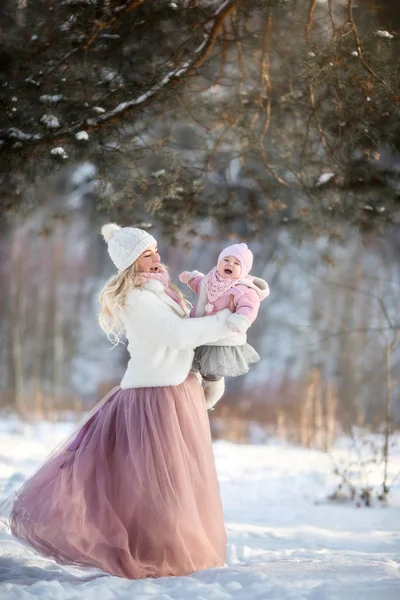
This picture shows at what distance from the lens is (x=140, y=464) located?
3441 millimetres

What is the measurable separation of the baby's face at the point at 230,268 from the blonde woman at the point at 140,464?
0.20m

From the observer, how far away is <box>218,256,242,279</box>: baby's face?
3502mm

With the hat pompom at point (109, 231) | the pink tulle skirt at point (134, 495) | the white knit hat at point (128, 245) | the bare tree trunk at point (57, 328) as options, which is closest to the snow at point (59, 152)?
the hat pompom at point (109, 231)

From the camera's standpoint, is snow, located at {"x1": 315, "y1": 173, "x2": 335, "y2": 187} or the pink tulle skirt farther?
snow, located at {"x1": 315, "y1": 173, "x2": 335, "y2": 187}

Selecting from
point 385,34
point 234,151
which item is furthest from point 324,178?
point 385,34

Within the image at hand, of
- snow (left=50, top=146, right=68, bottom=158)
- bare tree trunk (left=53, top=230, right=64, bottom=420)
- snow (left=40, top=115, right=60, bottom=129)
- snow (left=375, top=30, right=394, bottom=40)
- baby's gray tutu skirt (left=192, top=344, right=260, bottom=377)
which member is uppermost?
snow (left=375, top=30, right=394, bottom=40)

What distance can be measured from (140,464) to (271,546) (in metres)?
1.51

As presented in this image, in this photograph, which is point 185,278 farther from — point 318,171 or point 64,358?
point 64,358

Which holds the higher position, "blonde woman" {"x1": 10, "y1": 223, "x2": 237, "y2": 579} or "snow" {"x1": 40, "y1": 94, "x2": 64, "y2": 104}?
"snow" {"x1": 40, "y1": 94, "x2": 64, "y2": 104}

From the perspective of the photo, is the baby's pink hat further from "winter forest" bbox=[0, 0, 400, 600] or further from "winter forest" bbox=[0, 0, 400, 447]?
"winter forest" bbox=[0, 0, 400, 447]

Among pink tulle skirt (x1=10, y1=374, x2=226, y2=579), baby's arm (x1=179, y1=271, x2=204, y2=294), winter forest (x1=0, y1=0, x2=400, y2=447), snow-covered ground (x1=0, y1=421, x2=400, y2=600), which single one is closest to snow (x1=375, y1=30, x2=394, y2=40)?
winter forest (x1=0, y1=0, x2=400, y2=447)

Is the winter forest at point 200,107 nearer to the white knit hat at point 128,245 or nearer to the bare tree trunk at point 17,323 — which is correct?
the white knit hat at point 128,245

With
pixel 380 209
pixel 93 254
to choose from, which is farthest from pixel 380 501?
pixel 93 254

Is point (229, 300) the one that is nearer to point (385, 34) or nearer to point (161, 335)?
point (161, 335)
